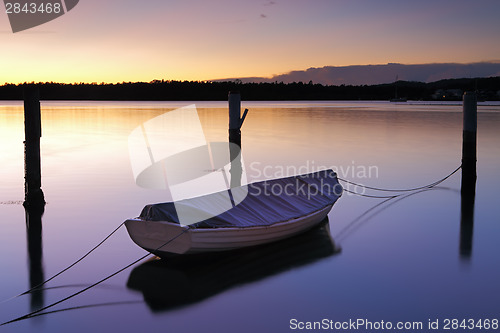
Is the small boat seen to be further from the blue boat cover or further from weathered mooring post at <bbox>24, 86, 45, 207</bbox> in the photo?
weathered mooring post at <bbox>24, 86, 45, 207</bbox>

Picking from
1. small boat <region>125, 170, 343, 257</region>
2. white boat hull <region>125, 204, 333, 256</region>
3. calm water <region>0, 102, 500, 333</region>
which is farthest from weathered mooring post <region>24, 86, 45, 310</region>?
small boat <region>125, 170, 343, 257</region>

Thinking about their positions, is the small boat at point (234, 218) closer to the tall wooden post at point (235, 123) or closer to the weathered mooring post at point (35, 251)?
the weathered mooring post at point (35, 251)

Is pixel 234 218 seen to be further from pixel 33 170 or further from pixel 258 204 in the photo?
pixel 33 170

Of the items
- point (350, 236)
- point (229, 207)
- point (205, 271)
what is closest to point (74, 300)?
point (205, 271)

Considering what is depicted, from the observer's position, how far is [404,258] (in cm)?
1059

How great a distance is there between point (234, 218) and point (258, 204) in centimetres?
102

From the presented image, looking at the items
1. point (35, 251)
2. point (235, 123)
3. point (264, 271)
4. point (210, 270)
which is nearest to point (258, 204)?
point (264, 271)

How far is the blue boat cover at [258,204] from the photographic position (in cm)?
903

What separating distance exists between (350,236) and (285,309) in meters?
4.66

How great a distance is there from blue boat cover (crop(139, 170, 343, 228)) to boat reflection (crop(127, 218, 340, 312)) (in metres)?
0.68

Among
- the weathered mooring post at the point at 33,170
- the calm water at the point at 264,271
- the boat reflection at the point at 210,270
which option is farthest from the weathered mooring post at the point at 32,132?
the boat reflection at the point at 210,270

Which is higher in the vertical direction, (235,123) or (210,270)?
(235,123)

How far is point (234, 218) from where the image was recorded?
9.55 meters

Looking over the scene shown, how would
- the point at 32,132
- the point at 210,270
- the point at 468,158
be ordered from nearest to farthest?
the point at 210,270 → the point at 32,132 → the point at 468,158
